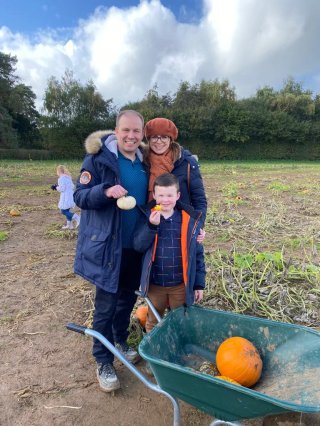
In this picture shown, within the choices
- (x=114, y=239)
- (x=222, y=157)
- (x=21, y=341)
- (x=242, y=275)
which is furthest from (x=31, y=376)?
(x=222, y=157)

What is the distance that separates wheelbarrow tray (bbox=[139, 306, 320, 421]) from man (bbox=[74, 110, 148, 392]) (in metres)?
0.52

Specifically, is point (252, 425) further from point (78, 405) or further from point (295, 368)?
point (78, 405)

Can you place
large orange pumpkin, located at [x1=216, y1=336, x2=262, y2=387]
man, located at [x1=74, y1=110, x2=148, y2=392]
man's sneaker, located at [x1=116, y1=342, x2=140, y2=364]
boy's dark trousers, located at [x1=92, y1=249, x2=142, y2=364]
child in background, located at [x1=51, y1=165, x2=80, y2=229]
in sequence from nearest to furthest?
large orange pumpkin, located at [x1=216, y1=336, x2=262, y2=387], man, located at [x1=74, y1=110, x2=148, y2=392], boy's dark trousers, located at [x1=92, y1=249, x2=142, y2=364], man's sneaker, located at [x1=116, y1=342, x2=140, y2=364], child in background, located at [x1=51, y1=165, x2=80, y2=229]

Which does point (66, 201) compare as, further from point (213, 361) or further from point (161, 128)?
point (213, 361)

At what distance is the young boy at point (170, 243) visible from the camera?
2.38m

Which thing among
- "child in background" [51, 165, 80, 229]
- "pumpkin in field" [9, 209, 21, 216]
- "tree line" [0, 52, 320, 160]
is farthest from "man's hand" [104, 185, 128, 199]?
"tree line" [0, 52, 320, 160]

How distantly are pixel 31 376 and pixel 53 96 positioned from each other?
34.9 metres

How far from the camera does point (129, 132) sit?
93.0 inches

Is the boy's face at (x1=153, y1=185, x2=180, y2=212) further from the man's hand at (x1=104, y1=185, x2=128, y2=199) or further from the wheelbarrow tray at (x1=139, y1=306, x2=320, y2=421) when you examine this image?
the wheelbarrow tray at (x1=139, y1=306, x2=320, y2=421)

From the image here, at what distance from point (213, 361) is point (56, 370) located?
4.29 ft

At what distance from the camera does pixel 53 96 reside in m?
34.0

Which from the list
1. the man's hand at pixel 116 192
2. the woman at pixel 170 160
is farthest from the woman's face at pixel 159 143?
the man's hand at pixel 116 192

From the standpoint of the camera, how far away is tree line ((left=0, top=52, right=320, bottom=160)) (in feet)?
108

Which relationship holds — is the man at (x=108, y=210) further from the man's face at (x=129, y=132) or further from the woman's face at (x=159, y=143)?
the woman's face at (x=159, y=143)
